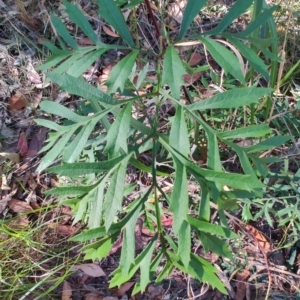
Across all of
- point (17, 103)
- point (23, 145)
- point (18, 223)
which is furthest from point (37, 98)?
point (18, 223)

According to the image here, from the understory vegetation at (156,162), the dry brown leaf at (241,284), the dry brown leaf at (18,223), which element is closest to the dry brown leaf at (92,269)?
the understory vegetation at (156,162)

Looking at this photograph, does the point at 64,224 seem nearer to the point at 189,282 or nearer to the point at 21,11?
the point at 189,282

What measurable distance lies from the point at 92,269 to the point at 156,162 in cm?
50

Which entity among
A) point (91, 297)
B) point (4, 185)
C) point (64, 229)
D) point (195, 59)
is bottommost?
point (91, 297)

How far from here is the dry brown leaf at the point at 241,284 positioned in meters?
1.77

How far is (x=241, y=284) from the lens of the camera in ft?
5.84

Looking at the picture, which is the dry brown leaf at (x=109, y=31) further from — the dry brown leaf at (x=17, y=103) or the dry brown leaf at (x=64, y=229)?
the dry brown leaf at (x=64, y=229)

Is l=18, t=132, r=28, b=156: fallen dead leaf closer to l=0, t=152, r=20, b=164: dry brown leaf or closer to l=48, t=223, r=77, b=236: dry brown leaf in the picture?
l=0, t=152, r=20, b=164: dry brown leaf

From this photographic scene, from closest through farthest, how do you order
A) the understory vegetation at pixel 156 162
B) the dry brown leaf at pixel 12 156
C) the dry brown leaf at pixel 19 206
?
the understory vegetation at pixel 156 162
the dry brown leaf at pixel 19 206
the dry brown leaf at pixel 12 156

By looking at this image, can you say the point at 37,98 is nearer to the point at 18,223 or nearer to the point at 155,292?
the point at 18,223

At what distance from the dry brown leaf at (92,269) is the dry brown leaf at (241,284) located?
1.72 feet

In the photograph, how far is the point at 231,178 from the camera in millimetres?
1087

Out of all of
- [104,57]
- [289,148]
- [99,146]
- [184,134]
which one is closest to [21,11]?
[104,57]

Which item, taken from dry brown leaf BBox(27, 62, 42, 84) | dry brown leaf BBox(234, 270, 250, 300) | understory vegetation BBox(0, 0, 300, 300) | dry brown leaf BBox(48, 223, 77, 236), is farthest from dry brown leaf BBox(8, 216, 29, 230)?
dry brown leaf BBox(234, 270, 250, 300)
